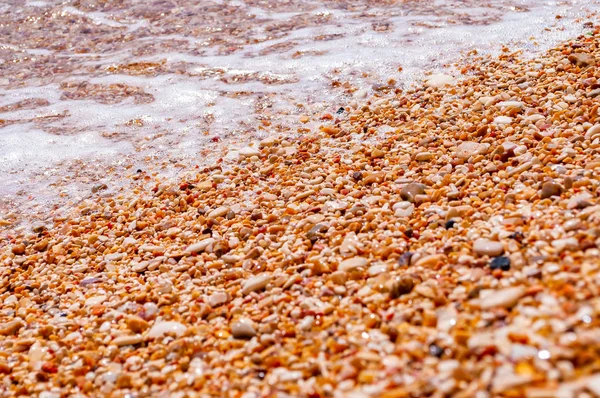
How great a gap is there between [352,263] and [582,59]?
330 cm

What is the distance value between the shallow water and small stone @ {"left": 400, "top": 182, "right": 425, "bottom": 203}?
1883 millimetres

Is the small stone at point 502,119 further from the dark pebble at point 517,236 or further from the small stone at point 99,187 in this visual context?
the small stone at point 99,187

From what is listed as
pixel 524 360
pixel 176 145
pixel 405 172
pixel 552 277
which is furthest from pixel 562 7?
pixel 524 360

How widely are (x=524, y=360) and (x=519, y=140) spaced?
95.3 inches

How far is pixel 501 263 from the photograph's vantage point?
A: 2.66 meters

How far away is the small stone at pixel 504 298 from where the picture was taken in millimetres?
2281

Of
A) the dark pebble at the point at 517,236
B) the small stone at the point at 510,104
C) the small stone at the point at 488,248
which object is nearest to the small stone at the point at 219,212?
the small stone at the point at 488,248

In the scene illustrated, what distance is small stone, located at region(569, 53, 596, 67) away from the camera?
4891 mm

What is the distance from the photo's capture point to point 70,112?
6.73 m

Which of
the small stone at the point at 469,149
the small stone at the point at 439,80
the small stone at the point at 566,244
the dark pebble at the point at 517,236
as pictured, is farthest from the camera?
the small stone at the point at 439,80

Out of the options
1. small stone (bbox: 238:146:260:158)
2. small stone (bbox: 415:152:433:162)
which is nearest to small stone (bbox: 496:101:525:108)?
small stone (bbox: 415:152:433:162)

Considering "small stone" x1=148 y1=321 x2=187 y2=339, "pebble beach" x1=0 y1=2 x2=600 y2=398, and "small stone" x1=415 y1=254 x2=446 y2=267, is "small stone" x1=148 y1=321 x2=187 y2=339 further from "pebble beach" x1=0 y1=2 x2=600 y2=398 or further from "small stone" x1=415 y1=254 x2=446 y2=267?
"small stone" x1=415 y1=254 x2=446 y2=267

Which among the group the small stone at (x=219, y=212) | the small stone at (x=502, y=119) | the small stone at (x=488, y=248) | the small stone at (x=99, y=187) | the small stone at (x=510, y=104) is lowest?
the small stone at (x=99, y=187)

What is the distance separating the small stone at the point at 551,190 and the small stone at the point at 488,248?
59 centimetres
